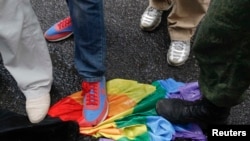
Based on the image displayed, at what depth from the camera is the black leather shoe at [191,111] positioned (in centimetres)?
123

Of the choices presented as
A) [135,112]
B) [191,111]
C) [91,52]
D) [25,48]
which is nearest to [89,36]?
[91,52]

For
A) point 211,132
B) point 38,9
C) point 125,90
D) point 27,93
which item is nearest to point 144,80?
point 125,90

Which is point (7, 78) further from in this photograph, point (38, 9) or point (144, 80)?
point (144, 80)

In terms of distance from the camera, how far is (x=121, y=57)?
5.16ft

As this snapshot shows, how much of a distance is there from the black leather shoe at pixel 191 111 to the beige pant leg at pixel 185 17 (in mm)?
346

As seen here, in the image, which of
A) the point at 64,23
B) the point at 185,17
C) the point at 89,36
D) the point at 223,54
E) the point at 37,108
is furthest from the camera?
the point at 64,23

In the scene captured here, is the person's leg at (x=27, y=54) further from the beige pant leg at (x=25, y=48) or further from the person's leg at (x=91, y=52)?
the person's leg at (x=91, y=52)

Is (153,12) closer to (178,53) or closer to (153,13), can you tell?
(153,13)

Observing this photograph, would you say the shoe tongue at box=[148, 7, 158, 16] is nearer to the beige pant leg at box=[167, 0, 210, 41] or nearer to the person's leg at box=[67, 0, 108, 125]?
the beige pant leg at box=[167, 0, 210, 41]

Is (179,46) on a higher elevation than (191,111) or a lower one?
higher

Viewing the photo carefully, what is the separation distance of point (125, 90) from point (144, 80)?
114mm

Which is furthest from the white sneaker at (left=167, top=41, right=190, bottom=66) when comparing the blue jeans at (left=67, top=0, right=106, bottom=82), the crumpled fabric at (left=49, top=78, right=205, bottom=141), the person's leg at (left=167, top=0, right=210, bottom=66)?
the blue jeans at (left=67, top=0, right=106, bottom=82)

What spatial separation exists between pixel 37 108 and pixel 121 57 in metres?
0.45

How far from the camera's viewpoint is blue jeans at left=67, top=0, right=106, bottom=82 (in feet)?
3.68
